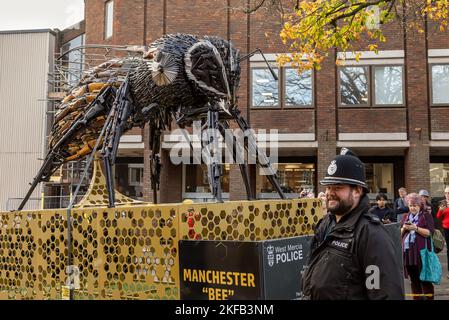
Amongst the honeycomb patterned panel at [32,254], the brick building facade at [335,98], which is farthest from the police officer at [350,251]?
the brick building facade at [335,98]

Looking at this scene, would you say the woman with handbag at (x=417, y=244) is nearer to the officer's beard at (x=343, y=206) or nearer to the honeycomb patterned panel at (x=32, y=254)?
the officer's beard at (x=343, y=206)

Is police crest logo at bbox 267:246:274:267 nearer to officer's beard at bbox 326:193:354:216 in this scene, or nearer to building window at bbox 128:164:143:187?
officer's beard at bbox 326:193:354:216

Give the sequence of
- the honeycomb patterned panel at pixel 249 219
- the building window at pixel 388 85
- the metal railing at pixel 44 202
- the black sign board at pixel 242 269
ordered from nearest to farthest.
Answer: the black sign board at pixel 242 269
the honeycomb patterned panel at pixel 249 219
the building window at pixel 388 85
the metal railing at pixel 44 202

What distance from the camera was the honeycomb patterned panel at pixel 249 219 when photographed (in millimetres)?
4602

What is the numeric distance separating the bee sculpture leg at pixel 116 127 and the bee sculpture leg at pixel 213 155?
3.83ft

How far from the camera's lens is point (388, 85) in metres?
16.5

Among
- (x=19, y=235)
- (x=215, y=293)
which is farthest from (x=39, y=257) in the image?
(x=215, y=293)

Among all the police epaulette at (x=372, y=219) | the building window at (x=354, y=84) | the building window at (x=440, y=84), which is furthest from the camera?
the building window at (x=354, y=84)

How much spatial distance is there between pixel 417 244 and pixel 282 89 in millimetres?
10705

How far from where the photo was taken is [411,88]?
632 inches

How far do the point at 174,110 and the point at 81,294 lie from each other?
2735 millimetres

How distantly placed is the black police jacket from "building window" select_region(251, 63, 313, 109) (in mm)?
14091

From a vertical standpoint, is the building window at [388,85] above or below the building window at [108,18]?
below
